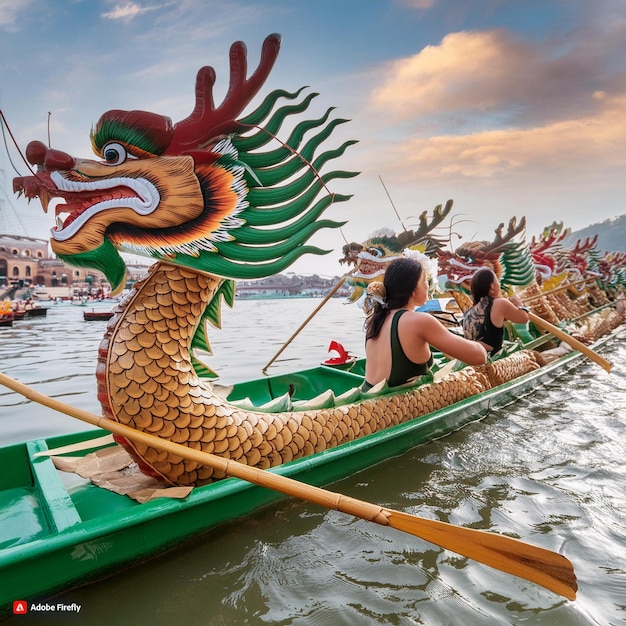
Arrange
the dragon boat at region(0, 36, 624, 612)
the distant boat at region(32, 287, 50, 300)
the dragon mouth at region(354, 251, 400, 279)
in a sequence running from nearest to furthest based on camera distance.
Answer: the dragon boat at region(0, 36, 624, 612)
the dragon mouth at region(354, 251, 400, 279)
the distant boat at region(32, 287, 50, 300)

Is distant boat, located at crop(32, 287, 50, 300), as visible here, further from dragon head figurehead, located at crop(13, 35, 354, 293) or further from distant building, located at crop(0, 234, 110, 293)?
dragon head figurehead, located at crop(13, 35, 354, 293)

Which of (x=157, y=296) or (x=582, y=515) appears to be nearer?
(x=157, y=296)

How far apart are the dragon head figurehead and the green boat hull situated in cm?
118

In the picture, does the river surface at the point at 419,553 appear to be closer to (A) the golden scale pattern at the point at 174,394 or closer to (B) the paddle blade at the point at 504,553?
(B) the paddle blade at the point at 504,553

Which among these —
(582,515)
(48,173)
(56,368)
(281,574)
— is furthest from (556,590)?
(56,368)

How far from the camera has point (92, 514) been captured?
2.23m

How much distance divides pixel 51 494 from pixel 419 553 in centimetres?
196

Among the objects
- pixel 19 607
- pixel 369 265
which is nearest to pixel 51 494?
pixel 19 607

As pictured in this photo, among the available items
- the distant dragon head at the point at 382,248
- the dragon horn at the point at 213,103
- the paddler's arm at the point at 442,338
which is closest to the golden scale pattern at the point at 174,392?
the dragon horn at the point at 213,103

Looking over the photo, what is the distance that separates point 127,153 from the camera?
7.29ft

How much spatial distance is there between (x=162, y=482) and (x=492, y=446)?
9.62 ft

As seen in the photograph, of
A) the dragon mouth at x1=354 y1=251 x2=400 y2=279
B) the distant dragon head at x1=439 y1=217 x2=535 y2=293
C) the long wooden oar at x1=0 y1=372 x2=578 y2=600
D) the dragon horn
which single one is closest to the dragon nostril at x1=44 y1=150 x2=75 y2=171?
the dragon horn

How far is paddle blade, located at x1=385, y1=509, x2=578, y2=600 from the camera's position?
6.17ft

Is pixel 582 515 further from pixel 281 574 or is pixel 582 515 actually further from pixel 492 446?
pixel 281 574
